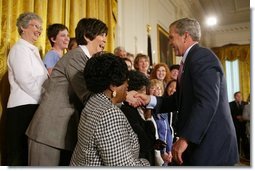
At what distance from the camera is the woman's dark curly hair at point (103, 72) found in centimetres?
142

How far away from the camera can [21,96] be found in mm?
1899

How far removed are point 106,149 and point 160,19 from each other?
5.25 feet

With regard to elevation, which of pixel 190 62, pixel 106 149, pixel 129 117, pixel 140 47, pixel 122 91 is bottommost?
pixel 106 149

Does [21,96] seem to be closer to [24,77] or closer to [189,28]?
[24,77]

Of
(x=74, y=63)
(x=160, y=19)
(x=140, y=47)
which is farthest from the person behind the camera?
(x=140, y=47)

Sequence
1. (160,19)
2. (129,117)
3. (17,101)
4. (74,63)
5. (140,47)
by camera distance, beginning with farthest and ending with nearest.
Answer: (140,47) < (160,19) < (17,101) < (129,117) < (74,63)

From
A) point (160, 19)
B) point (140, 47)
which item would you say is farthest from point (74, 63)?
point (140, 47)

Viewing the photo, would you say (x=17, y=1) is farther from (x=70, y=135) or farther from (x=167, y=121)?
(x=167, y=121)

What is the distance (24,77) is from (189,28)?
0.99 m

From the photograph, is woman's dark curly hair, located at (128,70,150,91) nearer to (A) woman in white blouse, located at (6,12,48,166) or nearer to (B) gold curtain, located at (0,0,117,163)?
(A) woman in white blouse, located at (6,12,48,166)

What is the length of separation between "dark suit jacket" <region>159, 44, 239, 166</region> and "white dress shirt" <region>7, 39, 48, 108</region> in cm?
87

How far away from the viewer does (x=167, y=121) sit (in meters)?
2.14

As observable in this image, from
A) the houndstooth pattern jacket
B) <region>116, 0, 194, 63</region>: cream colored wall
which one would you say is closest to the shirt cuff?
the houndstooth pattern jacket

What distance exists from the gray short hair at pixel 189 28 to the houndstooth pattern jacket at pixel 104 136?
580mm
